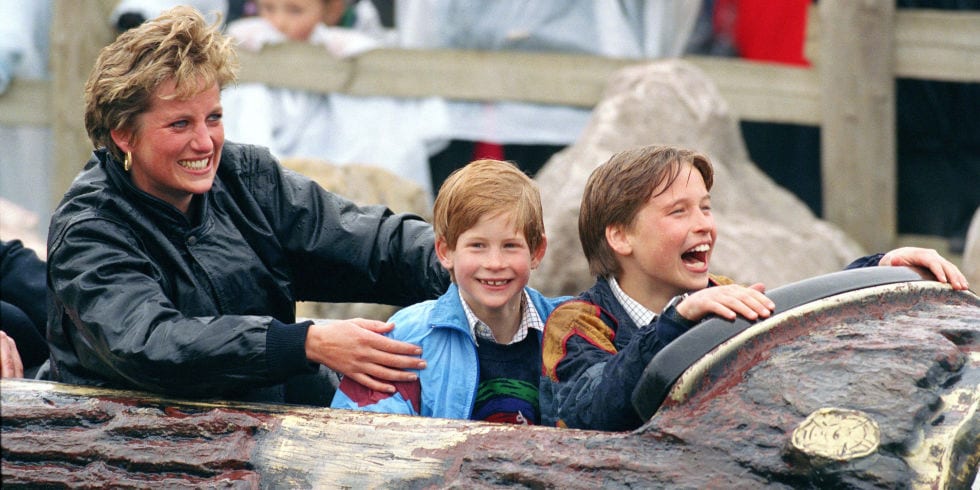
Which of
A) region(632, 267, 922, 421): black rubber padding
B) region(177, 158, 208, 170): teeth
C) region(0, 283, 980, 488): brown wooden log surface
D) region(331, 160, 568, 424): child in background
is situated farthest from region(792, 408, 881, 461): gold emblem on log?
region(177, 158, 208, 170): teeth

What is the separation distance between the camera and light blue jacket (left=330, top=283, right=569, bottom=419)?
2.50 metres

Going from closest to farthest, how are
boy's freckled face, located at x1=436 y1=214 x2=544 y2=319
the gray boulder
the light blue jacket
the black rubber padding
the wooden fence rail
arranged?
the black rubber padding
the light blue jacket
boy's freckled face, located at x1=436 y1=214 x2=544 y2=319
the gray boulder
the wooden fence rail

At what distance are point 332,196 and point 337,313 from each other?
251 centimetres

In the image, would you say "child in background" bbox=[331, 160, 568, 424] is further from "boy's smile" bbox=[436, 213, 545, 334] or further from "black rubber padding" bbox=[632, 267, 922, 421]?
"black rubber padding" bbox=[632, 267, 922, 421]

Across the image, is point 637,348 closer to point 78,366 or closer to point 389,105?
point 78,366

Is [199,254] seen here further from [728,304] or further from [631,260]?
[728,304]

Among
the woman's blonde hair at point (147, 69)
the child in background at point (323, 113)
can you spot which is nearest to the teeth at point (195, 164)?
the woman's blonde hair at point (147, 69)

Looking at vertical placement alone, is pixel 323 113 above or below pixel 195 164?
above

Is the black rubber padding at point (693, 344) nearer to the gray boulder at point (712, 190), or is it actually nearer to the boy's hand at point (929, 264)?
the boy's hand at point (929, 264)

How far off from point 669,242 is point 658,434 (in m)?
0.50

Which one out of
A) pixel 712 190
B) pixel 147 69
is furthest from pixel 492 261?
pixel 712 190

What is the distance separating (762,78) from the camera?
6254 millimetres

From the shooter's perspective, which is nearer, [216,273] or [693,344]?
[693,344]

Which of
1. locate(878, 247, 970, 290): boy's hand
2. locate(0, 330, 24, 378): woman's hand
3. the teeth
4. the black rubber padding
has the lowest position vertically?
locate(0, 330, 24, 378): woman's hand
